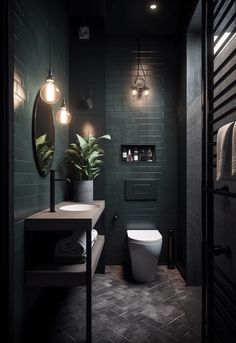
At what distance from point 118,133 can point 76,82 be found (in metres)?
0.81

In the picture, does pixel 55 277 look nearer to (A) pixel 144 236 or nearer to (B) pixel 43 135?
(B) pixel 43 135

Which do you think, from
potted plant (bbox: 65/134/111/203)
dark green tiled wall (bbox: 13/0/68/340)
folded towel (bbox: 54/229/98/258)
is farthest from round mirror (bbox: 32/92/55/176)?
folded towel (bbox: 54/229/98/258)

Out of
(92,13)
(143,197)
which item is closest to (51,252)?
(143,197)

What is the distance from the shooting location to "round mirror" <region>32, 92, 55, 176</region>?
1.86 metres

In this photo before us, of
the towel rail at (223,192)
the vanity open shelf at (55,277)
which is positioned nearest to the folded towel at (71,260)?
the vanity open shelf at (55,277)

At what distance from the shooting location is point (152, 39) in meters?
3.16

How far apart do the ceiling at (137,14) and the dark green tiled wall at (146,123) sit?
0.61ft

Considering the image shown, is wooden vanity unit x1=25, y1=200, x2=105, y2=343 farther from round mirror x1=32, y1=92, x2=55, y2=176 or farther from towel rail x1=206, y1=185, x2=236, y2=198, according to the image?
towel rail x1=206, y1=185, x2=236, y2=198

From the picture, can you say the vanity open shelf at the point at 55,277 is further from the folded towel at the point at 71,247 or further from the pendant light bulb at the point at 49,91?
the pendant light bulb at the point at 49,91

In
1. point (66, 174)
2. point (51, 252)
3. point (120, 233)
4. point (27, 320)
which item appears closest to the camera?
point (27, 320)

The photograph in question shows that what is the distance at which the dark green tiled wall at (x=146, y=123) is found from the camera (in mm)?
3152

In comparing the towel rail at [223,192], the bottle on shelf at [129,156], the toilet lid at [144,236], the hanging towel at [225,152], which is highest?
the bottle on shelf at [129,156]

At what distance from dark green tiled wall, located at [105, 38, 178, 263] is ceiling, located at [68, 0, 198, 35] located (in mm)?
186

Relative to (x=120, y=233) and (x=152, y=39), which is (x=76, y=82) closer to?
(x=152, y=39)
